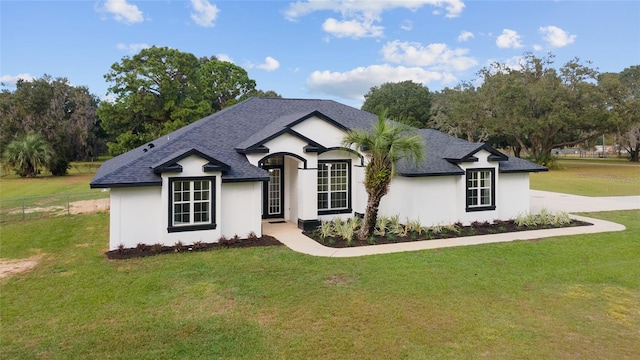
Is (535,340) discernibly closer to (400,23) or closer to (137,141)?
(400,23)

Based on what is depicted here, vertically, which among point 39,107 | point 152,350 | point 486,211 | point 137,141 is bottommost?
point 152,350

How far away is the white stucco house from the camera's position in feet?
39.4

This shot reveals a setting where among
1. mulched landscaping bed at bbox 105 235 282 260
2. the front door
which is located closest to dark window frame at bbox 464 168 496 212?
the front door

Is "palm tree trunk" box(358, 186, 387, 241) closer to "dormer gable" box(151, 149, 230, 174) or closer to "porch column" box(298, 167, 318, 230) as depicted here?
"porch column" box(298, 167, 318, 230)

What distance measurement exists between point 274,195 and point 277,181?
594mm

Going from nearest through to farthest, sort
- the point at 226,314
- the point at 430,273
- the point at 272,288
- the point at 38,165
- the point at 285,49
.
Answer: the point at 226,314 → the point at 272,288 → the point at 430,273 → the point at 285,49 → the point at 38,165

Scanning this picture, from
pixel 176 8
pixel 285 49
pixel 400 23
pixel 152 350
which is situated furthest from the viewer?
pixel 285 49

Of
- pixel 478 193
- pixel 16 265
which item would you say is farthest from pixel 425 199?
pixel 16 265

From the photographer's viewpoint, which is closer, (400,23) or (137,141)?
(400,23)

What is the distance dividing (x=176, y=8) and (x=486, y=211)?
667 inches

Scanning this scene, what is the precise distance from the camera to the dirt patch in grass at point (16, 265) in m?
10.1

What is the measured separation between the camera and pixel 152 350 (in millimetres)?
6074

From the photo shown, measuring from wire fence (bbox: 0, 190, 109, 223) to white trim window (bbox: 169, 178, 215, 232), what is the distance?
9.39m

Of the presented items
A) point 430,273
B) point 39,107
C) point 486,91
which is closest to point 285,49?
point 430,273
